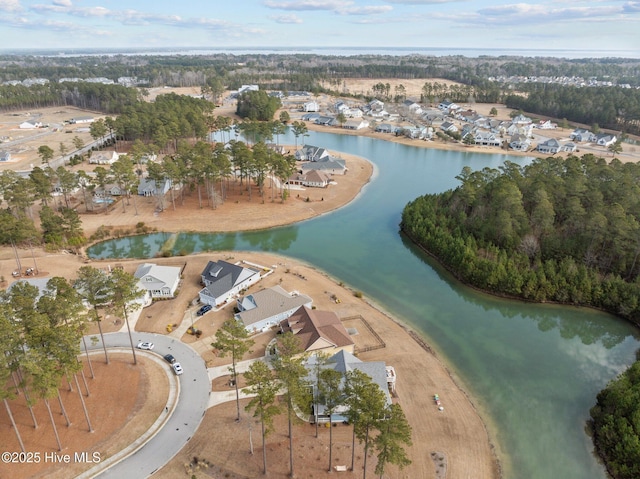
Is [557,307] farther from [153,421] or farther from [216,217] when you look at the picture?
[216,217]

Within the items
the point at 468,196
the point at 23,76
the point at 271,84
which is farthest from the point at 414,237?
the point at 23,76

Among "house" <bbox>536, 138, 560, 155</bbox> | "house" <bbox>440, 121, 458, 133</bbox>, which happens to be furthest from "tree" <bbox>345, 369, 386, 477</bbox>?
"house" <bbox>440, 121, 458, 133</bbox>

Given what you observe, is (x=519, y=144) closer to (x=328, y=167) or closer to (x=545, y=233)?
(x=328, y=167)

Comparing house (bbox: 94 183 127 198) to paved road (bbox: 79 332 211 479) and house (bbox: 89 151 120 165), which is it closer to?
house (bbox: 89 151 120 165)

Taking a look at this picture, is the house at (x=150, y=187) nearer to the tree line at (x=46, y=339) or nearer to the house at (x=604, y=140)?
the tree line at (x=46, y=339)

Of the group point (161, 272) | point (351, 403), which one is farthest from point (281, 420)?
point (161, 272)

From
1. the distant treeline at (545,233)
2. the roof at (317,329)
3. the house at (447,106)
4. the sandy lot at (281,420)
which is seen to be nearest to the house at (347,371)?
the sandy lot at (281,420)
